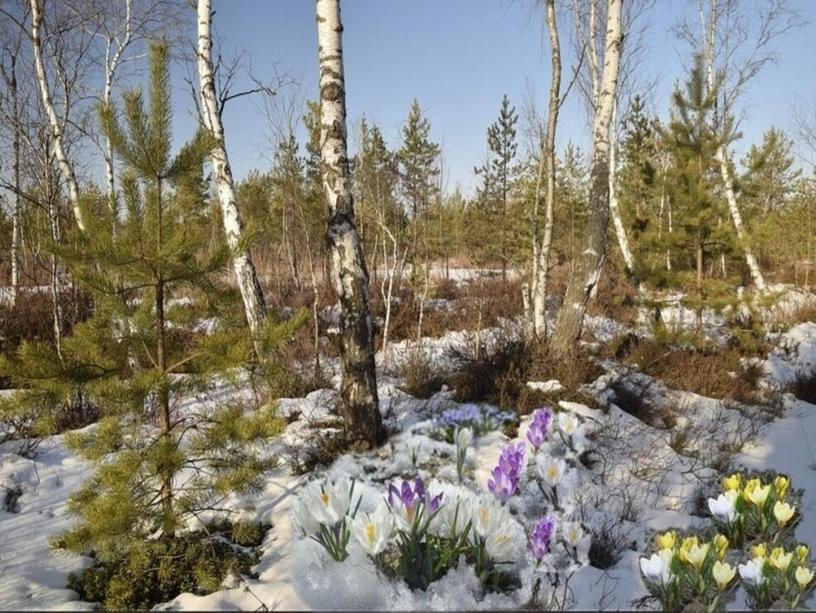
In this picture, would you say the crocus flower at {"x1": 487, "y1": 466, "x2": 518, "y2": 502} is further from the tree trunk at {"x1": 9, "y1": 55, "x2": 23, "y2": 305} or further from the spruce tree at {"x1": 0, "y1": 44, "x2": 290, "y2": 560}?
the tree trunk at {"x1": 9, "y1": 55, "x2": 23, "y2": 305}

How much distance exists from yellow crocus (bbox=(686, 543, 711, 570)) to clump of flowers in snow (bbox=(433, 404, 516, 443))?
2220 millimetres

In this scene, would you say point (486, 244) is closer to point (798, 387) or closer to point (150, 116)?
point (798, 387)

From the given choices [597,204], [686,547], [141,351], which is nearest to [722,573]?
[686,547]

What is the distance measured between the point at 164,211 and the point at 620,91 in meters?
14.2

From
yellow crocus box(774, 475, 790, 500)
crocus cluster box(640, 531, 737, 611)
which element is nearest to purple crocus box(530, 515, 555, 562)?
crocus cluster box(640, 531, 737, 611)

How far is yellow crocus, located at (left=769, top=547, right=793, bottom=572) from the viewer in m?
1.54

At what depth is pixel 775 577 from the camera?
166cm

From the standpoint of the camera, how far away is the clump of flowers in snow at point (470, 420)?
388cm

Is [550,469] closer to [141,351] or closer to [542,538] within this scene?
[542,538]

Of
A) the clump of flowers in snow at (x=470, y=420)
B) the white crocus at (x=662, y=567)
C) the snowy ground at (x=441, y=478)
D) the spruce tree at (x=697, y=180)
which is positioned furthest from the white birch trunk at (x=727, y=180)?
the white crocus at (x=662, y=567)

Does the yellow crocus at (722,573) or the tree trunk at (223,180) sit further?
the tree trunk at (223,180)

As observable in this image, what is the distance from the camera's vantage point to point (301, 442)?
3859 mm

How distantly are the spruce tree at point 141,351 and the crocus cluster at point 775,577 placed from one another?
2098mm

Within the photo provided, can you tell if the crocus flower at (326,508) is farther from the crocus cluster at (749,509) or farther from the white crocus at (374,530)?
the crocus cluster at (749,509)
